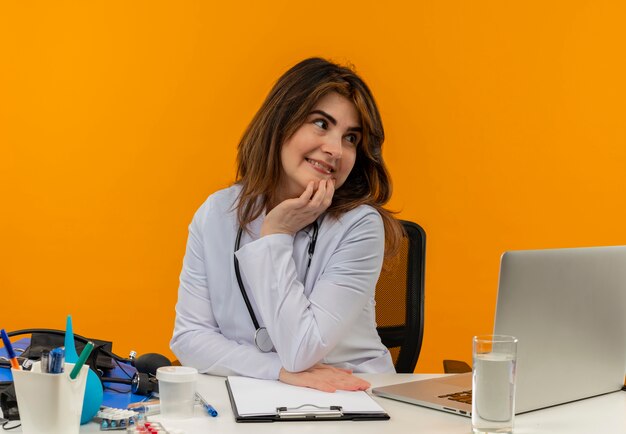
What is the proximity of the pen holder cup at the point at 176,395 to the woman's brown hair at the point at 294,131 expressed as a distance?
75 centimetres

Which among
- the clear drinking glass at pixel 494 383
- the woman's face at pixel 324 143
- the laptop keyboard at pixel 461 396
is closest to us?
the clear drinking glass at pixel 494 383

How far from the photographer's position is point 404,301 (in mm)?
2434

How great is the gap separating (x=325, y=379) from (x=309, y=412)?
0.82ft

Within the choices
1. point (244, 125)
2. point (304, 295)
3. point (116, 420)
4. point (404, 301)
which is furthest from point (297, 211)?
point (244, 125)

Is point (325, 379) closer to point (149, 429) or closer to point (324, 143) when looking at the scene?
point (149, 429)

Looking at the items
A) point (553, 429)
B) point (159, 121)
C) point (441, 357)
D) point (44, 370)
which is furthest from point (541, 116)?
point (44, 370)

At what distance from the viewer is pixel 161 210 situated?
3557 millimetres

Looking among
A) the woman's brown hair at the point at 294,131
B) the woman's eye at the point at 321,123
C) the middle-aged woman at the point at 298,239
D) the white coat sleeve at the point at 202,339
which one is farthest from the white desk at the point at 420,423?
the woman's eye at the point at 321,123

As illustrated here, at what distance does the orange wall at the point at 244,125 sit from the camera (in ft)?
11.4

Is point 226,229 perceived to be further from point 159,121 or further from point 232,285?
point 159,121

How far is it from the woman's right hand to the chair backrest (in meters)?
0.65

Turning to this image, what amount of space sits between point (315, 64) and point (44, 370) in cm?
120

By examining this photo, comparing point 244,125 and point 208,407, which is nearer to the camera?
point 208,407

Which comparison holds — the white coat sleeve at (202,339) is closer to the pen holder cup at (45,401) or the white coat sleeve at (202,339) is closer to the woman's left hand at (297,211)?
the woman's left hand at (297,211)
